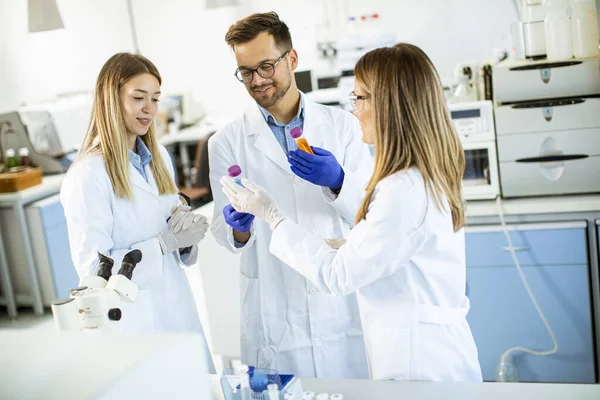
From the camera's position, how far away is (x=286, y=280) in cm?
191

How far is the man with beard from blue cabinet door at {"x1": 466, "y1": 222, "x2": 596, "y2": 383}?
0.96m

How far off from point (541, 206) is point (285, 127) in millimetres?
1194

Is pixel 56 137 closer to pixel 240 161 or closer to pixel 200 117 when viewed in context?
pixel 200 117

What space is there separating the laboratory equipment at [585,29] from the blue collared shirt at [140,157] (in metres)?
1.69

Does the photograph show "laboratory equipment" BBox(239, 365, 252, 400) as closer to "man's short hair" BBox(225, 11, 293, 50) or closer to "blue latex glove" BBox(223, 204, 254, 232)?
"blue latex glove" BBox(223, 204, 254, 232)

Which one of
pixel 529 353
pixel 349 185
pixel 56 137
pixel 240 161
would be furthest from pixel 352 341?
pixel 56 137

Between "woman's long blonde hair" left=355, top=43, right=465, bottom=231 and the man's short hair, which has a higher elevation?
the man's short hair

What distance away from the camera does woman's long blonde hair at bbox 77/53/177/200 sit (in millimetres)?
1806

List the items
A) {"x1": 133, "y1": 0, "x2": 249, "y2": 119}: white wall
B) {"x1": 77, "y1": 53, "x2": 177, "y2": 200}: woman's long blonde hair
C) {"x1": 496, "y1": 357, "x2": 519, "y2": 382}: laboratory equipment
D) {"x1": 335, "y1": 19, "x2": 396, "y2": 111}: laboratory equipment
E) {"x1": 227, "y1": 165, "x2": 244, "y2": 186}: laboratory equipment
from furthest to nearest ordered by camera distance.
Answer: {"x1": 133, "y1": 0, "x2": 249, "y2": 119}: white wall → {"x1": 335, "y1": 19, "x2": 396, "y2": 111}: laboratory equipment → {"x1": 496, "y1": 357, "x2": 519, "y2": 382}: laboratory equipment → {"x1": 77, "y1": 53, "x2": 177, "y2": 200}: woman's long blonde hair → {"x1": 227, "y1": 165, "x2": 244, "y2": 186}: laboratory equipment

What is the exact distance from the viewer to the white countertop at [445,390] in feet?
4.44

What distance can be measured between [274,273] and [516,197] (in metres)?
1.28

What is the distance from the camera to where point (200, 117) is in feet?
20.4

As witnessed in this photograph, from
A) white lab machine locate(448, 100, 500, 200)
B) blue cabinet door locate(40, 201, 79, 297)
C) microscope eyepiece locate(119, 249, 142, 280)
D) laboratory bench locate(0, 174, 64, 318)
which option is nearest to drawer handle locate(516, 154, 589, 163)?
white lab machine locate(448, 100, 500, 200)

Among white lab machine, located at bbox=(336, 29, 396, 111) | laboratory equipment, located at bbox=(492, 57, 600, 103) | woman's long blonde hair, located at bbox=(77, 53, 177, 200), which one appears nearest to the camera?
woman's long blonde hair, located at bbox=(77, 53, 177, 200)
